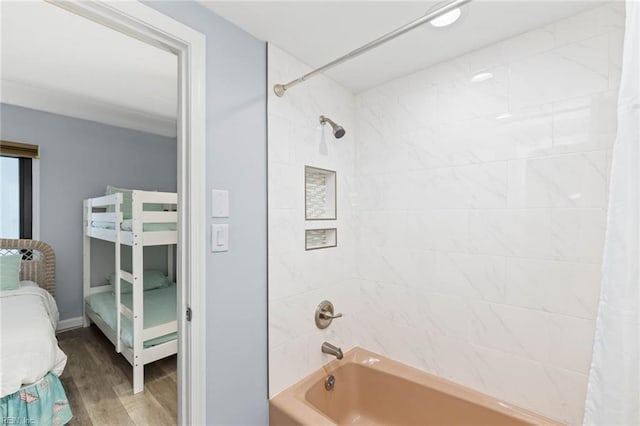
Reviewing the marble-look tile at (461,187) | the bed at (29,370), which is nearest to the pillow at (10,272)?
the bed at (29,370)

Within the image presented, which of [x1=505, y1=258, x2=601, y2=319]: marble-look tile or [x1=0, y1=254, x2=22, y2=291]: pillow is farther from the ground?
[x1=505, y1=258, x2=601, y2=319]: marble-look tile

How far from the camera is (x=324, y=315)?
1.79 metres

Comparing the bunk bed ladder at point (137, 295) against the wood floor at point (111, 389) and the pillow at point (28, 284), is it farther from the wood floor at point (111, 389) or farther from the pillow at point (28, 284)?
the pillow at point (28, 284)

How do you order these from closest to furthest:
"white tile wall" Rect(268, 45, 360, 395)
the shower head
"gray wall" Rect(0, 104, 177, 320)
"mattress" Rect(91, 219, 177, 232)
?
"white tile wall" Rect(268, 45, 360, 395), the shower head, "mattress" Rect(91, 219, 177, 232), "gray wall" Rect(0, 104, 177, 320)

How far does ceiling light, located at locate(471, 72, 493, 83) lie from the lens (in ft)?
4.97

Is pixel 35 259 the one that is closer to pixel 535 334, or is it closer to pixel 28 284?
pixel 28 284

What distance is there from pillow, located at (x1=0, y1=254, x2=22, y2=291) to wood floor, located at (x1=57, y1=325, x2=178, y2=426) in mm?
714

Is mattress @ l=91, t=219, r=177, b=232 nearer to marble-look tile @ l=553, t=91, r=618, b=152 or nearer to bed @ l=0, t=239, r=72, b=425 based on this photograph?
bed @ l=0, t=239, r=72, b=425

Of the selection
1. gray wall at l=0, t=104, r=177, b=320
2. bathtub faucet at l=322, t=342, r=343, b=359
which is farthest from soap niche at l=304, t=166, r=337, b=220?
gray wall at l=0, t=104, r=177, b=320

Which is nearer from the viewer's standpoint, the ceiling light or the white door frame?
the white door frame

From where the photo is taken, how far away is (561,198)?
131cm

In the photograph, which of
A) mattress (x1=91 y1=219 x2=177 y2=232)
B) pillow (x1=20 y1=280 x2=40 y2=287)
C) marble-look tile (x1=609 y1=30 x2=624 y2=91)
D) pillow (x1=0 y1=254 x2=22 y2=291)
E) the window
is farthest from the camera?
the window

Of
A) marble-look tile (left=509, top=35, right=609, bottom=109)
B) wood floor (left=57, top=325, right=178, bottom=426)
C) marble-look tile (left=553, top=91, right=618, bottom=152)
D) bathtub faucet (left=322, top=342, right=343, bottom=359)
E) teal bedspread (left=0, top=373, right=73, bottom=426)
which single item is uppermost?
marble-look tile (left=509, top=35, right=609, bottom=109)

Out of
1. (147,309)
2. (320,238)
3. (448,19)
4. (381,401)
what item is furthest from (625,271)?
(147,309)
